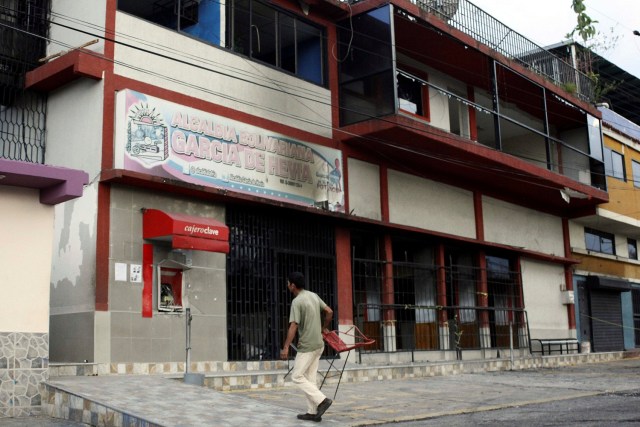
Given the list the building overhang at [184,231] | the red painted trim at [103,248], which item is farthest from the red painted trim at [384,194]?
the red painted trim at [103,248]

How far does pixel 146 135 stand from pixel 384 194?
6.71 metres

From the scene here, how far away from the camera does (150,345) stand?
A: 42.2 ft

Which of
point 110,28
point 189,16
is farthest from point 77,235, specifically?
point 189,16

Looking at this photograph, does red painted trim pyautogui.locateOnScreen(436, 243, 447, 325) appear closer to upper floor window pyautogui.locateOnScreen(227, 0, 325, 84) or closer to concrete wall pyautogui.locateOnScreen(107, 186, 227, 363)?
upper floor window pyautogui.locateOnScreen(227, 0, 325, 84)

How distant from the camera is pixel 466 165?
19.7 meters

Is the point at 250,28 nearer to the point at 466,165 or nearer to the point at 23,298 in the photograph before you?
the point at 466,165

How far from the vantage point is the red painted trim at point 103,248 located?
486 inches

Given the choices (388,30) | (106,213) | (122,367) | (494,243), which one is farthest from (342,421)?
(494,243)

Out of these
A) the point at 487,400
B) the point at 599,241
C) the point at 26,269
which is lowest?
the point at 487,400

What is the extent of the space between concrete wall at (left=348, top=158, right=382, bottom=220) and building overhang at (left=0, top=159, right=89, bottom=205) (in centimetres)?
855

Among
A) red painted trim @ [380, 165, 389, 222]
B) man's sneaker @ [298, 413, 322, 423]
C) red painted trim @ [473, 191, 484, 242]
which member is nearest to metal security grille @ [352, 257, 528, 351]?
red painted trim @ [473, 191, 484, 242]

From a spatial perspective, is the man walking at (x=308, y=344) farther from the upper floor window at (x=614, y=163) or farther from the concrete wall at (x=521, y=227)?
the upper floor window at (x=614, y=163)

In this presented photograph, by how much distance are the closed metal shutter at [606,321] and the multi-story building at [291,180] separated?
7.37ft

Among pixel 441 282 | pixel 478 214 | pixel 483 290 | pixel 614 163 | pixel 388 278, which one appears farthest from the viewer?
pixel 614 163
